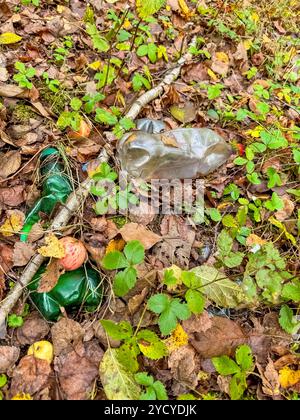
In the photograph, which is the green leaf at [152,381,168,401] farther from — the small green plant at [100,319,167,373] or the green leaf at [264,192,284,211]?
the green leaf at [264,192,284,211]

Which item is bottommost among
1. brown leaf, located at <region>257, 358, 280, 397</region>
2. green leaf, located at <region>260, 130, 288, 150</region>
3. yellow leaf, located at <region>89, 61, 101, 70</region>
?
brown leaf, located at <region>257, 358, 280, 397</region>

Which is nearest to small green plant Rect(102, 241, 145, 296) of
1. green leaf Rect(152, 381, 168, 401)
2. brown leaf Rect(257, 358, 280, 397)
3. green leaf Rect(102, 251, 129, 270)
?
green leaf Rect(102, 251, 129, 270)

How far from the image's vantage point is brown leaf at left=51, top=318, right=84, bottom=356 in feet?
5.62

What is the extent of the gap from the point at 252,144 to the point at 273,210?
1.70 feet

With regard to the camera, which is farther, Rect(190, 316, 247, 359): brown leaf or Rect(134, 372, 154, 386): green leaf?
Rect(190, 316, 247, 359): brown leaf

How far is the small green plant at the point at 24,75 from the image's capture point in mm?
2336

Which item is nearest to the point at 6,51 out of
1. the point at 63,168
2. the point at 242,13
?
the point at 63,168

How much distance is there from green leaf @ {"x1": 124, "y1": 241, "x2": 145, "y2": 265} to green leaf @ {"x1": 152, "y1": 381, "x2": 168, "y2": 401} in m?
0.56

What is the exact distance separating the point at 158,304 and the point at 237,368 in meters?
0.52

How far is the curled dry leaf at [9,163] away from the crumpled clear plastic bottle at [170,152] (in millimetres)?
644

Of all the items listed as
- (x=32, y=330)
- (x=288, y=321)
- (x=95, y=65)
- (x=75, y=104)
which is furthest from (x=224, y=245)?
(x=95, y=65)

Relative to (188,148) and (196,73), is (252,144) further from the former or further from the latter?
(196,73)

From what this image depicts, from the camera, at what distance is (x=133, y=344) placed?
1.70m

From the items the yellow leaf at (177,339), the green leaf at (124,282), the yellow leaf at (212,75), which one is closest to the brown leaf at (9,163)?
the green leaf at (124,282)
